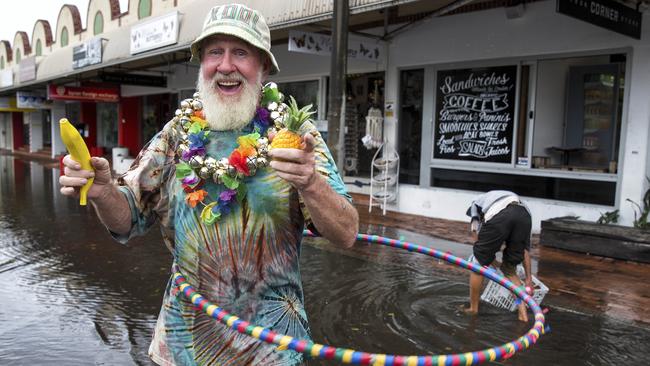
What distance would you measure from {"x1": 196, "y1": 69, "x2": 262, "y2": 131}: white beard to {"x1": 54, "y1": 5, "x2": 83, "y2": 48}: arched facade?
28868 mm

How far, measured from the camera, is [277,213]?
6.70 feet

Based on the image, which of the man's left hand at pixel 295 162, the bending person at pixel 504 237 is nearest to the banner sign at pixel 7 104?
the bending person at pixel 504 237

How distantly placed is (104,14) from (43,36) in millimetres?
9834

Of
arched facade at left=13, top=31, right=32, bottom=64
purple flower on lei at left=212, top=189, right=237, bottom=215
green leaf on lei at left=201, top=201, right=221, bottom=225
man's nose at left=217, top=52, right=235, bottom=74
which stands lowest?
green leaf on lei at left=201, top=201, right=221, bottom=225

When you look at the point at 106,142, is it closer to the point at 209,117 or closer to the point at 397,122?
the point at 397,122

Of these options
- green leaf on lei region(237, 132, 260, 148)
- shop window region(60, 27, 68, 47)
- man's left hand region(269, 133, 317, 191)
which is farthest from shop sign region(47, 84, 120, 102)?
man's left hand region(269, 133, 317, 191)

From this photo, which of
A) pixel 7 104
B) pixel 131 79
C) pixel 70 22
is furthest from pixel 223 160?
pixel 7 104

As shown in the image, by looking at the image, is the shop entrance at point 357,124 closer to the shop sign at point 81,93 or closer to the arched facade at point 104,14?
the shop sign at point 81,93

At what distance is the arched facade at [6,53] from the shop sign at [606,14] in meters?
40.0

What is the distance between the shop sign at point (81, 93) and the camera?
20.9m

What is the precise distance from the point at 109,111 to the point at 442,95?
2212 centimetres

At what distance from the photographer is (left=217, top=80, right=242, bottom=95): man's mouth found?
6.92ft

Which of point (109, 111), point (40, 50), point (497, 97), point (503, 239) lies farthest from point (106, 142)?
point (503, 239)

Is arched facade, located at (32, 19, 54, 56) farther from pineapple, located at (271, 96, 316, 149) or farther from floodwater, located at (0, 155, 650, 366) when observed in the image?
pineapple, located at (271, 96, 316, 149)
